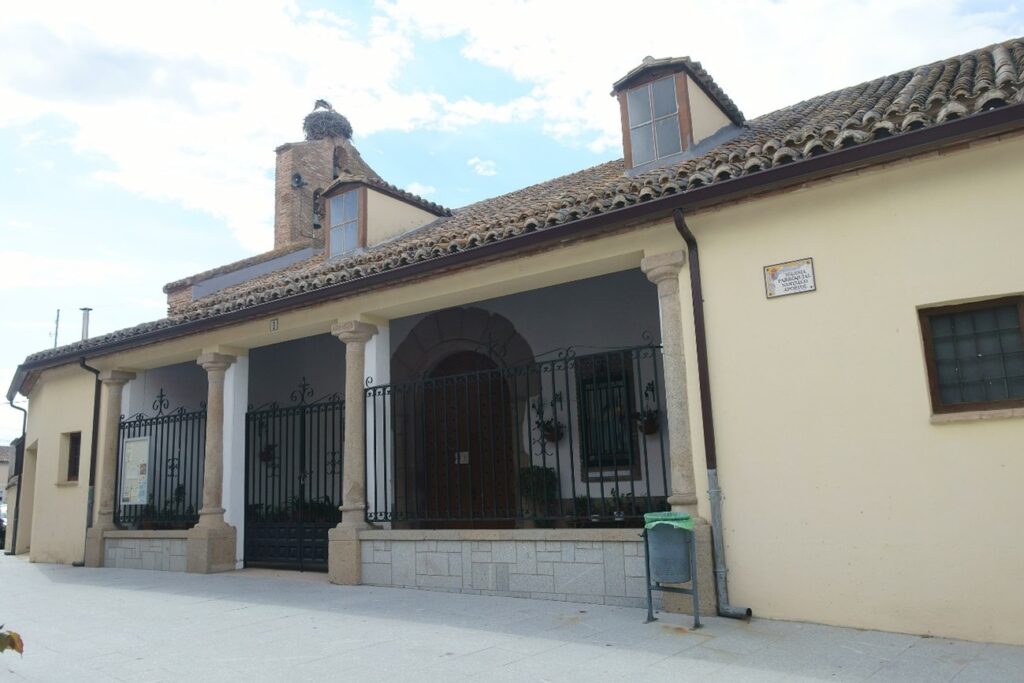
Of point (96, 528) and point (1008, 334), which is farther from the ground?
point (1008, 334)

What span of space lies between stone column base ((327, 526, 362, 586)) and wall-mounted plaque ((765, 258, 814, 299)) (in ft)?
16.1

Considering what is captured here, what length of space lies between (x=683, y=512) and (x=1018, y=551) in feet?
6.87

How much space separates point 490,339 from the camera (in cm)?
1011

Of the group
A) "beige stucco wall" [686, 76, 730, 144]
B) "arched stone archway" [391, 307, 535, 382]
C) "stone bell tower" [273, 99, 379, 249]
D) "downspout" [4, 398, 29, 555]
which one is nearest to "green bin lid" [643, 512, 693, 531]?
"arched stone archway" [391, 307, 535, 382]

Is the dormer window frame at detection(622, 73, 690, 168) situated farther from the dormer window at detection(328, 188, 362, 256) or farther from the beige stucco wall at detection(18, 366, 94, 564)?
the beige stucco wall at detection(18, 366, 94, 564)

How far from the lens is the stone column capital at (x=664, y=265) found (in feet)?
20.4

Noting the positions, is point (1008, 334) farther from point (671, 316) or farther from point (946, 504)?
point (671, 316)

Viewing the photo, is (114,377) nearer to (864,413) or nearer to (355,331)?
(355,331)

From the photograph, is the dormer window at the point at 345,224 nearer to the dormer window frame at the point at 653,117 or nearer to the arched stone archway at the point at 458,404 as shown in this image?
the arched stone archway at the point at 458,404

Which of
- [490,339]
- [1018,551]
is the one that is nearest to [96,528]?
[490,339]

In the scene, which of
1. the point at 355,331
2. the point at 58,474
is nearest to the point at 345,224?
the point at 355,331

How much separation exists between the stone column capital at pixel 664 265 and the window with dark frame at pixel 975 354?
1824mm

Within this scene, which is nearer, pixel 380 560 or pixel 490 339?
pixel 380 560

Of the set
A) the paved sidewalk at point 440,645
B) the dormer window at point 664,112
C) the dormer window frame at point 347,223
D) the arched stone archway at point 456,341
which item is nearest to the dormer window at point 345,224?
the dormer window frame at point 347,223
